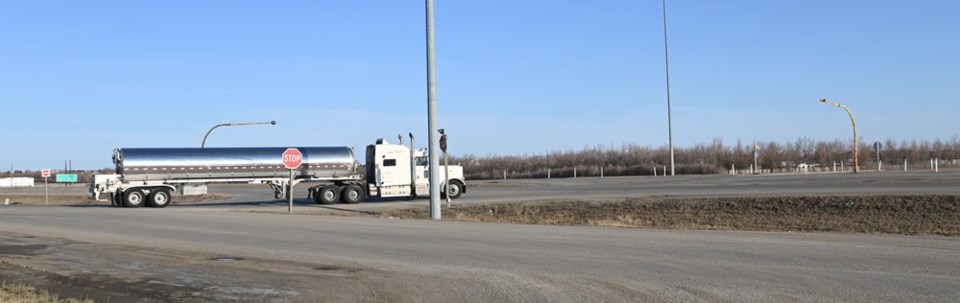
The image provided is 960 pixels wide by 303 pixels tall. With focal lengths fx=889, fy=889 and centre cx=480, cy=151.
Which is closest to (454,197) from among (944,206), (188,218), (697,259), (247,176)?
(247,176)

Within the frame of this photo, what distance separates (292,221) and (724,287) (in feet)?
49.0

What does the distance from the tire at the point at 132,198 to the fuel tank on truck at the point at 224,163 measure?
0.49 m

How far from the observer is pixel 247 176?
3716 cm

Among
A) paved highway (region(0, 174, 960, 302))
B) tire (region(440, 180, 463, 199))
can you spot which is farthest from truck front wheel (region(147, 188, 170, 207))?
paved highway (region(0, 174, 960, 302))

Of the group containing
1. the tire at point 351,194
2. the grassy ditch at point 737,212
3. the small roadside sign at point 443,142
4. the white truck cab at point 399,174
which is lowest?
the grassy ditch at point 737,212

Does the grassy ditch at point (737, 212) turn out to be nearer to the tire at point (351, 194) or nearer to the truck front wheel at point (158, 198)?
the tire at point (351, 194)

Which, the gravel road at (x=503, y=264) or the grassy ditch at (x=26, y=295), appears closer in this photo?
the grassy ditch at (x=26, y=295)

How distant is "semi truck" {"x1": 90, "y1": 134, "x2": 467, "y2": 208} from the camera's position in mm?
36156

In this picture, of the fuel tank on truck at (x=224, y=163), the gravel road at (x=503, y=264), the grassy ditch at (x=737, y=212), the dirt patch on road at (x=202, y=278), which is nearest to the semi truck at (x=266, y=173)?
the fuel tank on truck at (x=224, y=163)

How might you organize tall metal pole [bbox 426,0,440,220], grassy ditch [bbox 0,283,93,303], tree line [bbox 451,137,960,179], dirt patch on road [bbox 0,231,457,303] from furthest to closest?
1. tree line [bbox 451,137,960,179]
2. tall metal pole [bbox 426,0,440,220]
3. dirt patch on road [bbox 0,231,457,303]
4. grassy ditch [bbox 0,283,93,303]

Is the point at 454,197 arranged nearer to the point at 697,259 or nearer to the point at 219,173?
the point at 219,173

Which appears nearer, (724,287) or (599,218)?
(724,287)

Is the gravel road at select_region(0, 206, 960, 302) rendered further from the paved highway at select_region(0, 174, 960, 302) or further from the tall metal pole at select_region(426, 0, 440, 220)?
the tall metal pole at select_region(426, 0, 440, 220)

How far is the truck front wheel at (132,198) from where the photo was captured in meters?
35.8
